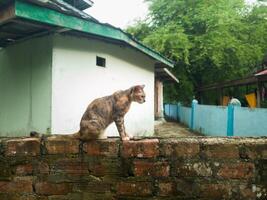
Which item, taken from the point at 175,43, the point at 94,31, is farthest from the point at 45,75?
the point at 175,43

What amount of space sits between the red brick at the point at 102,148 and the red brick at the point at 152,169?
0.20 meters

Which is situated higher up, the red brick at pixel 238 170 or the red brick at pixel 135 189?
the red brick at pixel 238 170

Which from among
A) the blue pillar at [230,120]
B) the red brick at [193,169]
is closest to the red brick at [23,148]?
the red brick at [193,169]

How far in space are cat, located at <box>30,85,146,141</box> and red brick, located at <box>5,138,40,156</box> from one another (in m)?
0.21

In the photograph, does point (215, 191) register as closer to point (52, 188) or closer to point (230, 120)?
point (52, 188)

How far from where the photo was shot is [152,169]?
2762mm

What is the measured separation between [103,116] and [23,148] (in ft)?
2.54

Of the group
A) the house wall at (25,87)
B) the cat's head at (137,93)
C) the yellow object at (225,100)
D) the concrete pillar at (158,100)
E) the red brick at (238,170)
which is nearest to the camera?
the red brick at (238,170)

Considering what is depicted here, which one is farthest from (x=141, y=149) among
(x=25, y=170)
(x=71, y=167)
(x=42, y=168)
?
(x=25, y=170)

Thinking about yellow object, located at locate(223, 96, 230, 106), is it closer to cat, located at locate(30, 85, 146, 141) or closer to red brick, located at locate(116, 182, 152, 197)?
cat, located at locate(30, 85, 146, 141)

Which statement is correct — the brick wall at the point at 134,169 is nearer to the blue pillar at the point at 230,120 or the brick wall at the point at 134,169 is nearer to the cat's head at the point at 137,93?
the cat's head at the point at 137,93

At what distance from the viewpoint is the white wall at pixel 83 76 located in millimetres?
7547

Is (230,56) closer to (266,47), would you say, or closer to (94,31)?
(266,47)

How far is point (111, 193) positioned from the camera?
282 centimetres
